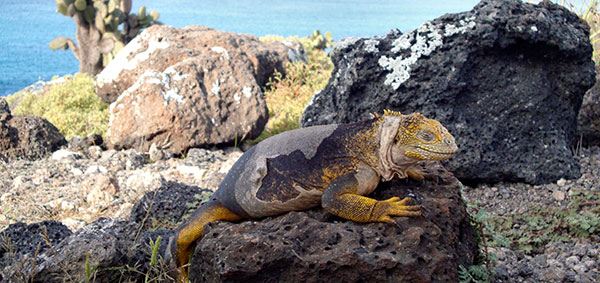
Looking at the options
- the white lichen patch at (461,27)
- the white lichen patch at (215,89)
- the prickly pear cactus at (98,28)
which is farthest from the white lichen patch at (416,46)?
the prickly pear cactus at (98,28)

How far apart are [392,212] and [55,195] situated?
487cm

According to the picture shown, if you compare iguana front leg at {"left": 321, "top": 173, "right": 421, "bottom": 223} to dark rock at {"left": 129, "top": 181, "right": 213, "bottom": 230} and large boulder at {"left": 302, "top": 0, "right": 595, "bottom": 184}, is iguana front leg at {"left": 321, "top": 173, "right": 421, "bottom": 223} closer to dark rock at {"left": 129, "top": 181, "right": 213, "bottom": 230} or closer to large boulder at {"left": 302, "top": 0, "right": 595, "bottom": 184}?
dark rock at {"left": 129, "top": 181, "right": 213, "bottom": 230}

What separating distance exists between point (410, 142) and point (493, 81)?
301 cm

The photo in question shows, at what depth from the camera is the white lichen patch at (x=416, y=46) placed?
5.45 m

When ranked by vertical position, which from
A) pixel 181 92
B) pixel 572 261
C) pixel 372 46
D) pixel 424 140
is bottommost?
pixel 181 92

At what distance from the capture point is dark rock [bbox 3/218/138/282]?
3.32 m

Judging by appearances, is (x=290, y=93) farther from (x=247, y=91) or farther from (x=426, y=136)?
(x=426, y=136)

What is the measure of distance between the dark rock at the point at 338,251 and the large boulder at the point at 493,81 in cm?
257

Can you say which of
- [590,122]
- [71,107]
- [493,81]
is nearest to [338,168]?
[493,81]

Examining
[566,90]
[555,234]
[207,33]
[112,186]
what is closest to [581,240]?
[555,234]

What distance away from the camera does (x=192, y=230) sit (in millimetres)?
3426

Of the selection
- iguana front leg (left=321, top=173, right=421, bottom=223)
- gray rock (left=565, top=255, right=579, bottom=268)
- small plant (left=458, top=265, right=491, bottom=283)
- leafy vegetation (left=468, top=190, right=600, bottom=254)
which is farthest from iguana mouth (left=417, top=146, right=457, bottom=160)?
gray rock (left=565, top=255, right=579, bottom=268)

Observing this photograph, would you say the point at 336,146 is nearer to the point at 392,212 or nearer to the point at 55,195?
the point at 392,212

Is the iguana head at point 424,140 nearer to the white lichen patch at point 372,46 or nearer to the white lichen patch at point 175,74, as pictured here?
the white lichen patch at point 372,46
